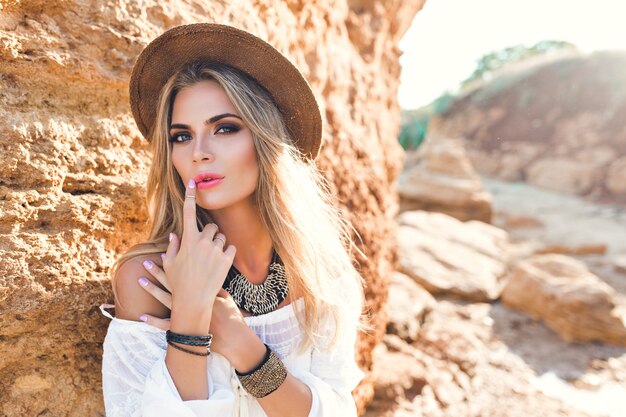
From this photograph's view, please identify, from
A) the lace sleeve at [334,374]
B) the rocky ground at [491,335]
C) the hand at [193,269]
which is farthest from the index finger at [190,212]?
the rocky ground at [491,335]

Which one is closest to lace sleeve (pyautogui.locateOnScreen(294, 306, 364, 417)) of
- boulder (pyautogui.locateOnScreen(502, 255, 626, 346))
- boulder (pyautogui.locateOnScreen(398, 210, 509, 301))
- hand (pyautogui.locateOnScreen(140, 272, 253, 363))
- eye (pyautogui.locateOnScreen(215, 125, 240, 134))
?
hand (pyautogui.locateOnScreen(140, 272, 253, 363))

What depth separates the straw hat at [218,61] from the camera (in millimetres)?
1872

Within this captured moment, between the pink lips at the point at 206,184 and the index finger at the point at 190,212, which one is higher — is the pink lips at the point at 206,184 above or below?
above

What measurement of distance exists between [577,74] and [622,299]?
23.7m

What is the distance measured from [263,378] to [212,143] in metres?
0.86

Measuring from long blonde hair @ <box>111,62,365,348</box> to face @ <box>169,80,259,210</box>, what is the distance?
0.03m

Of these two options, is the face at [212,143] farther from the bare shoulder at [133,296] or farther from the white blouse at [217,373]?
the white blouse at [217,373]

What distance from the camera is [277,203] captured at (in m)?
2.10

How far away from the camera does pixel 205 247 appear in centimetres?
171

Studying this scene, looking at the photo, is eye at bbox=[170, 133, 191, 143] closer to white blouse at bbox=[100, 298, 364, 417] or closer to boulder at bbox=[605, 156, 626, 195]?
white blouse at bbox=[100, 298, 364, 417]

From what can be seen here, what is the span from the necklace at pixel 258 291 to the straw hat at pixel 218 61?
675 mm

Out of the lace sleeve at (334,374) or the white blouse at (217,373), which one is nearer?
the white blouse at (217,373)

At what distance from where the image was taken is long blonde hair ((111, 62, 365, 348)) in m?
1.95

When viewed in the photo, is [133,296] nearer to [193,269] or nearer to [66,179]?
[193,269]
